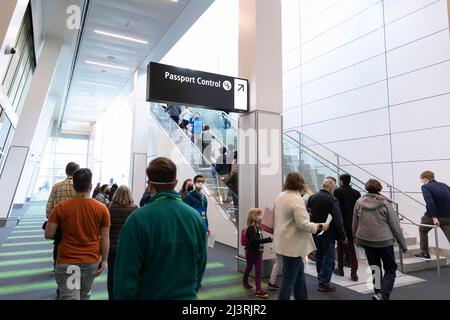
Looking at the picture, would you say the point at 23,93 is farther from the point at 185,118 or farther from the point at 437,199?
the point at 437,199

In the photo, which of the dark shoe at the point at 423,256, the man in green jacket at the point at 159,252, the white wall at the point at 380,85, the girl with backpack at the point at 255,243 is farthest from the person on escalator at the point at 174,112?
the man in green jacket at the point at 159,252

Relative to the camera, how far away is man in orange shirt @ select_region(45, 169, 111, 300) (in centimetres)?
250

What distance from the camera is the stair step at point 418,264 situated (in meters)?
5.47

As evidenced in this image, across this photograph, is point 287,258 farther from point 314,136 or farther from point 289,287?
point 314,136

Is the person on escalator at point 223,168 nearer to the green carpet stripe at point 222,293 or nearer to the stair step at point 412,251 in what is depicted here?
the green carpet stripe at point 222,293

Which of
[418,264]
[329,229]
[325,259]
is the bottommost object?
[418,264]

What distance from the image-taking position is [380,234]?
3701 mm

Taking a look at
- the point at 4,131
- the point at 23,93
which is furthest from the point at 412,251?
the point at 23,93

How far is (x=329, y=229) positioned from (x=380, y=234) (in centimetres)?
82

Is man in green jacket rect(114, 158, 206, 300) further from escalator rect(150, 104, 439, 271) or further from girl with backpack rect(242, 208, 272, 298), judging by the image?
escalator rect(150, 104, 439, 271)

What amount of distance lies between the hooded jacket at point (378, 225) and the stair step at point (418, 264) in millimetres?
2242

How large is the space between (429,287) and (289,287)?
2.92m

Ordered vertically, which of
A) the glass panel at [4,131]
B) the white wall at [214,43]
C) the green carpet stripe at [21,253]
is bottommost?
the green carpet stripe at [21,253]

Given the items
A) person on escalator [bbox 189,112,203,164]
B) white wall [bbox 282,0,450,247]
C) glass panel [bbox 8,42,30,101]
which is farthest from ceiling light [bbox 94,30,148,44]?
white wall [bbox 282,0,450,247]
